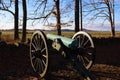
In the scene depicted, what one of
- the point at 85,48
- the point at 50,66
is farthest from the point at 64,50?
the point at 50,66

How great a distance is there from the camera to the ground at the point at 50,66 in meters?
10.3

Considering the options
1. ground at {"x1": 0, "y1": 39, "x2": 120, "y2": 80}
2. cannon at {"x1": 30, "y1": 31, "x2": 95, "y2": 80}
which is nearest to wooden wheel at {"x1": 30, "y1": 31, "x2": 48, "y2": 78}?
cannon at {"x1": 30, "y1": 31, "x2": 95, "y2": 80}

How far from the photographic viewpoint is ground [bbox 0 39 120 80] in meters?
10.3

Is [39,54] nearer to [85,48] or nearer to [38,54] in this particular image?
[38,54]

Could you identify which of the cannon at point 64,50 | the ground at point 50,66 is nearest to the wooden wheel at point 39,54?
the cannon at point 64,50

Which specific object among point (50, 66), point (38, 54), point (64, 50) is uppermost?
point (64, 50)

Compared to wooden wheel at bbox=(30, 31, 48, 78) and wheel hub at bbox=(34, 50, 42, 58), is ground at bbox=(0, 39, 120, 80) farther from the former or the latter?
wheel hub at bbox=(34, 50, 42, 58)

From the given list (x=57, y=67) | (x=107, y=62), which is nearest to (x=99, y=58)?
(x=107, y=62)

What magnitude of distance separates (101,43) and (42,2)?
7.78 meters

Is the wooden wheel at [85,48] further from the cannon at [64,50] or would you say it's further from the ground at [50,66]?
the ground at [50,66]

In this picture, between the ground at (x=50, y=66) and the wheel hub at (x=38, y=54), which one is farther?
the ground at (x=50, y=66)

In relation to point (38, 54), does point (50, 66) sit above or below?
below

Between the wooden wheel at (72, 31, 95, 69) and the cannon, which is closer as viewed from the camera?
the cannon

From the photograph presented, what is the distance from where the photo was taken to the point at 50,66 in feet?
39.1
